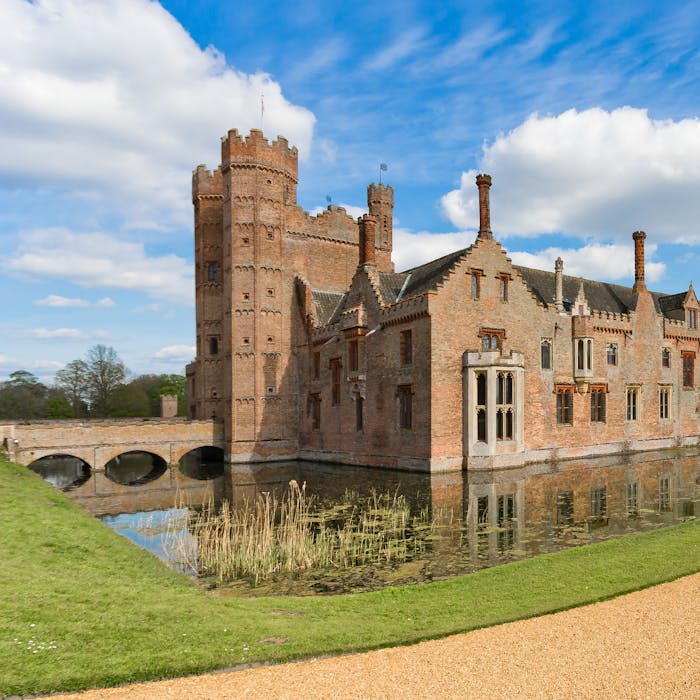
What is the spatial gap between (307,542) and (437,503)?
751cm

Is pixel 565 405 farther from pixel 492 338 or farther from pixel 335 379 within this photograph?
pixel 335 379

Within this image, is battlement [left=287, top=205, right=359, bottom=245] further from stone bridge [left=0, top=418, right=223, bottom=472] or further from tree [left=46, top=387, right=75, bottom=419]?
tree [left=46, top=387, right=75, bottom=419]

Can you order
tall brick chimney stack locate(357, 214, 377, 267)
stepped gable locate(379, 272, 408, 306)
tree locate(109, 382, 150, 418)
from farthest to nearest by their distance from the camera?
1. tree locate(109, 382, 150, 418)
2. tall brick chimney stack locate(357, 214, 377, 267)
3. stepped gable locate(379, 272, 408, 306)

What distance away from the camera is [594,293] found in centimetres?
3997

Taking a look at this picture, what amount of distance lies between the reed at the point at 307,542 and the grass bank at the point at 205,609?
1.37 metres

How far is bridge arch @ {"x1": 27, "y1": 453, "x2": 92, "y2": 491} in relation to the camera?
1268 inches

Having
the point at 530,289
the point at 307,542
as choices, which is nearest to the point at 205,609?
the point at 307,542

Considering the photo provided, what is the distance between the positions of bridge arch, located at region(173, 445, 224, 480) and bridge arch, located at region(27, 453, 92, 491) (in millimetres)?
5940

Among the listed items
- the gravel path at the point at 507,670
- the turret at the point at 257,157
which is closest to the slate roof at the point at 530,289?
the turret at the point at 257,157

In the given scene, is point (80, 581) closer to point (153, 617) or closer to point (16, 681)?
point (153, 617)

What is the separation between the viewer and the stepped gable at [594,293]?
37.3 meters

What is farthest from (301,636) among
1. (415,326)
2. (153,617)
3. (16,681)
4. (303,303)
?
(303,303)

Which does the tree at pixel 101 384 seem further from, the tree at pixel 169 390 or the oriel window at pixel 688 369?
the oriel window at pixel 688 369

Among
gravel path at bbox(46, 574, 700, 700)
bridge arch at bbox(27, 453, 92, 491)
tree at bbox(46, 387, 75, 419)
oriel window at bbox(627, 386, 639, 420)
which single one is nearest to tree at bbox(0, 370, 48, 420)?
tree at bbox(46, 387, 75, 419)
